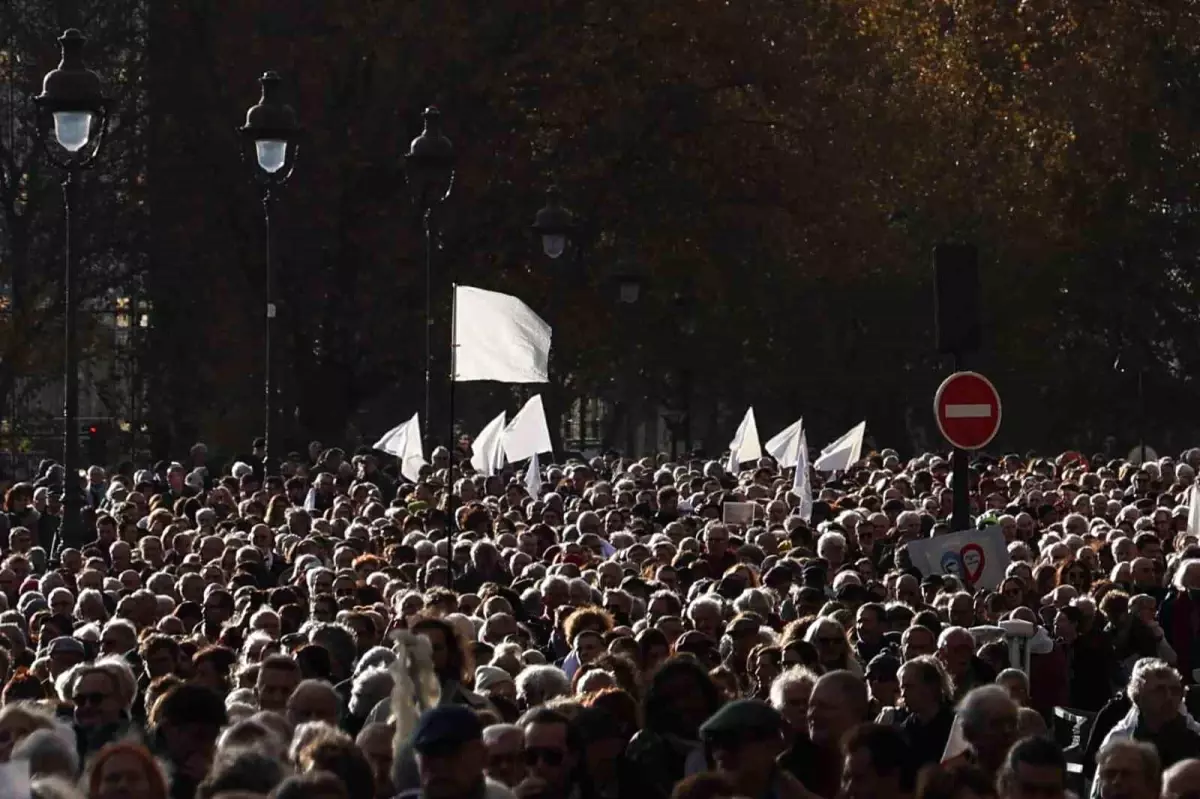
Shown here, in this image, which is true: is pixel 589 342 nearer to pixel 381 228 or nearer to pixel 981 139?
pixel 381 228

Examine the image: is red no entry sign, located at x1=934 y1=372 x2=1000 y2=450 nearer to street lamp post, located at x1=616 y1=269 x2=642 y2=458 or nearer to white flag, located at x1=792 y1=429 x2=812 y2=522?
white flag, located at x1=792 y1=429 x2=812 y2=522

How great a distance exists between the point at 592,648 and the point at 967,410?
6.69 m

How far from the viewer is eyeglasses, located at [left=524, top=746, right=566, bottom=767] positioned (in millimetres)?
9352

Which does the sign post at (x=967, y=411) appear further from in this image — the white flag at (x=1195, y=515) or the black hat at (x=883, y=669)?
the black hat at (x=883, y=669)

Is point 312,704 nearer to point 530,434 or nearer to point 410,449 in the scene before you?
point 530,434

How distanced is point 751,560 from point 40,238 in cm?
2948

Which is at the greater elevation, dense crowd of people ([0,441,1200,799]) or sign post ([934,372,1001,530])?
sign post ([934,372,1001,530])

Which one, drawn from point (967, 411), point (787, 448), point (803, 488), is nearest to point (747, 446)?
point (787, 448)

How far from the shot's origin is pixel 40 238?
157ft

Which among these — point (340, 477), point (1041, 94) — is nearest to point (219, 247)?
point (340, 477)

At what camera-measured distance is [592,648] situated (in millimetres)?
13344

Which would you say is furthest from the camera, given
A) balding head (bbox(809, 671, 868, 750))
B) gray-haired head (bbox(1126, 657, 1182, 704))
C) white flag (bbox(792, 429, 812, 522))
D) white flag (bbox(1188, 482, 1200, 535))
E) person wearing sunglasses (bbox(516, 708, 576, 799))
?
white flag (bbox(792, 429, 812, 522))

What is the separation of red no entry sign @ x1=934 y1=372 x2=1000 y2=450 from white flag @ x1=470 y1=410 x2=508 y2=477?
38.9ft

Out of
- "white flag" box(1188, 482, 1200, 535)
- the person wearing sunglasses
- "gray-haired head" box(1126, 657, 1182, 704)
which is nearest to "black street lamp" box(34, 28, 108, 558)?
"white flag" box(1188, 482, 1200, 535)
